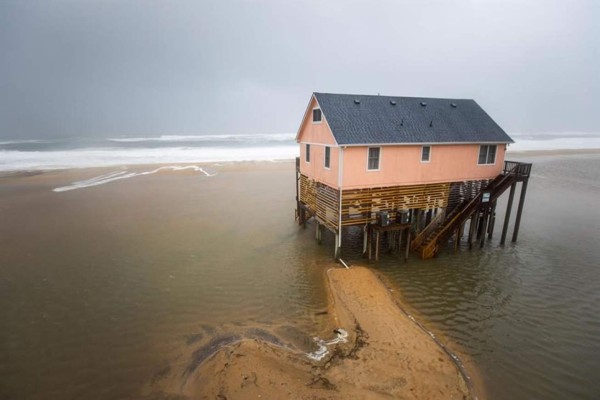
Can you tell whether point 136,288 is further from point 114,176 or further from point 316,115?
Result: point 114,176

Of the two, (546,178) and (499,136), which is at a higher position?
(499,136)

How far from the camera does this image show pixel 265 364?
33.8 feet

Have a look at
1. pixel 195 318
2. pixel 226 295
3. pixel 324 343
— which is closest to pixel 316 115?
pixel 226 295

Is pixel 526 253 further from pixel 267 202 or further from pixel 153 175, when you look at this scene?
pixel 153 175

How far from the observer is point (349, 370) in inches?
394

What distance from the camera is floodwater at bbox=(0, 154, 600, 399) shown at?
35.5 feet

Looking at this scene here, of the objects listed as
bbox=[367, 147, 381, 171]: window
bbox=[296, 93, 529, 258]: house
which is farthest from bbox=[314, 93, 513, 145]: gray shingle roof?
bbox=[367, 147, 381, 171]: window

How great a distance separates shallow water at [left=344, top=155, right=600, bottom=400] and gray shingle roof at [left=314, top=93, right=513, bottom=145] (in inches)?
283

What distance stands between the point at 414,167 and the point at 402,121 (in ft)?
9.70

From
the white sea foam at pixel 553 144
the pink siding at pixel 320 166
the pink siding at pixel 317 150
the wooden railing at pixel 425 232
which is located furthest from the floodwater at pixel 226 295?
the white sea foam at pixel 553 144

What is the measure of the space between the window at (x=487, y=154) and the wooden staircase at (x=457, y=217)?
1.22m

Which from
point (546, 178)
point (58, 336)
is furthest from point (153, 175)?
point (546, 178)

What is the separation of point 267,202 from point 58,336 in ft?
68.9

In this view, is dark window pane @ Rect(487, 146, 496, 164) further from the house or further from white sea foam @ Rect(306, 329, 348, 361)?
white sea foam @ Rect(306, 329, 348, 361)
